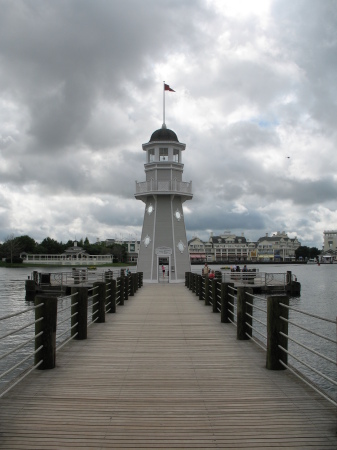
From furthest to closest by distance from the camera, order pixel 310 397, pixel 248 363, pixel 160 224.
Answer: pixel 160 224
pixel 248 363
pixel 310 397

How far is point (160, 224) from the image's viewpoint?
31203mm

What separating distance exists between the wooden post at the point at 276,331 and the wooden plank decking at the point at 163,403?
0.75 ft

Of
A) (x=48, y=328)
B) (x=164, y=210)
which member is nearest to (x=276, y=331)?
(x=48, y=328)

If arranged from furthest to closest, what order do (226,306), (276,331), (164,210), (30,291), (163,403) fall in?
(164,210)
(30,291)
(226,306)
(276,331)
(163,403)

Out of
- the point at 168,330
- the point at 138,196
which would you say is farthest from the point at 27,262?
the point at 168,330

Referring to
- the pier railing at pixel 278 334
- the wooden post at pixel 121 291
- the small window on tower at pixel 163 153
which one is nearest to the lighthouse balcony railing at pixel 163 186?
the small window on tower at pixel 163 153

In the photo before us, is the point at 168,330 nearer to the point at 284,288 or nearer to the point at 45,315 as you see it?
the point at 45,315

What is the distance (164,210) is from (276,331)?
82.8 feet

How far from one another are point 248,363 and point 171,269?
24.4 meters

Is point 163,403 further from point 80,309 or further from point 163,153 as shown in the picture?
point 163,153

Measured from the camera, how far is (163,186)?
102 ft

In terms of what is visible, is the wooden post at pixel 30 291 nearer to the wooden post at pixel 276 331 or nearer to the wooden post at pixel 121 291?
the wooden post at pixel 121 291

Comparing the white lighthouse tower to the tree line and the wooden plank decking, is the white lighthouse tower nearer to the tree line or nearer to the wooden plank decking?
the wooden plank decking

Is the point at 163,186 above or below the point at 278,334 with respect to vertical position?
above
